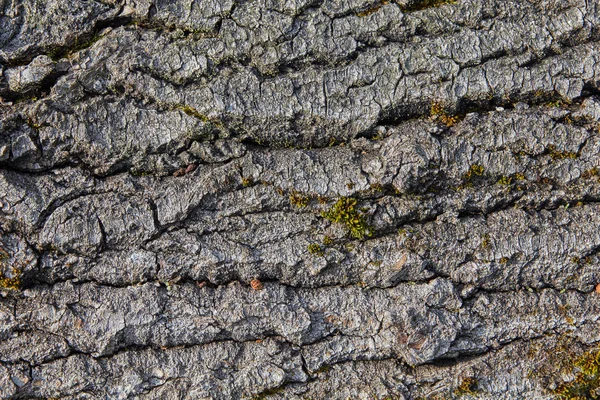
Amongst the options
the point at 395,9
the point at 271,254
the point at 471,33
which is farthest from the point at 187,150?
the point at 471,33

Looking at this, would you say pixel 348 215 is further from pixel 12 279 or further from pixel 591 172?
pixel 12 279

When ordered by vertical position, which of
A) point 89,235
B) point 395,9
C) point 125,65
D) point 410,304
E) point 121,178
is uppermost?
point 395,9

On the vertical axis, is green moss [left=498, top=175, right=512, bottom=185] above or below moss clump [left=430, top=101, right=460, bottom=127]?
below

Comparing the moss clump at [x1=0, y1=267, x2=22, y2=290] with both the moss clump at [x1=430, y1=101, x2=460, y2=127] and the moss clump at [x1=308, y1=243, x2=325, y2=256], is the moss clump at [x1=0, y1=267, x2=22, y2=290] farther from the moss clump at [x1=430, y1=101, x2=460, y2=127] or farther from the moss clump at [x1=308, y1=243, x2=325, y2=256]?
the moss clump at [x1=430, y1=101, x2=460, y2=127]

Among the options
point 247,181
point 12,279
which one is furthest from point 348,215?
point 12,279

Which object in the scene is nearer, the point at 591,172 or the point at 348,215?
the point at 348,215

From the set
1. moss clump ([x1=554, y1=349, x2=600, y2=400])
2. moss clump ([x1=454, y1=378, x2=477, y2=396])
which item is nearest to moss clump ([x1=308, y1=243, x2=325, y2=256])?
moss clump ([x1=454, y1=378, x2=477, y2=396])

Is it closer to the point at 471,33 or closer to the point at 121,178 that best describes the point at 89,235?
the point at 121,178
